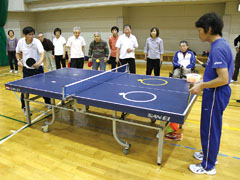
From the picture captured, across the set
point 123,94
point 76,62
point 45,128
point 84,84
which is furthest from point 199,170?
point 76,62

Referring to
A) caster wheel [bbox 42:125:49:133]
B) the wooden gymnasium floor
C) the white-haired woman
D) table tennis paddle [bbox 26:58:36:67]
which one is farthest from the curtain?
caster wheel [bbox 42:125:49:133]

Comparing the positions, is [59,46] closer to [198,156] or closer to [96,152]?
[96,152]

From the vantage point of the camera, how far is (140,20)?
10.6 meters

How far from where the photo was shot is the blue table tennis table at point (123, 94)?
2.42 meters

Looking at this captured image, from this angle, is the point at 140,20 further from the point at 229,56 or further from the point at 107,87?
the point at 229,56

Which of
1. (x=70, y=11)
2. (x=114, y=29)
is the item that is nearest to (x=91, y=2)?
(x=70, y=11)

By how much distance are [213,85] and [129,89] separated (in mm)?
1254

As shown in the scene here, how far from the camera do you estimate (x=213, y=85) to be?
216 centimetres

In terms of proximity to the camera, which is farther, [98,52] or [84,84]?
[98,52]

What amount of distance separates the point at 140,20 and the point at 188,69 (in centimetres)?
691

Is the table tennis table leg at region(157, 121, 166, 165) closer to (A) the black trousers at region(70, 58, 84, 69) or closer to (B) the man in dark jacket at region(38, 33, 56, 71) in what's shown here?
(A) the black trousers at region(70, 58, 84, 69)

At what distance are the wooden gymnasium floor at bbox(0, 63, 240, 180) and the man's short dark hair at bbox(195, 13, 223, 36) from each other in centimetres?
167

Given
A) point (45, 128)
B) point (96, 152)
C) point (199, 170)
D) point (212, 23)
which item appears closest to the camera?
point (212, 23)

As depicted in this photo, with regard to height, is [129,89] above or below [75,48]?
below
